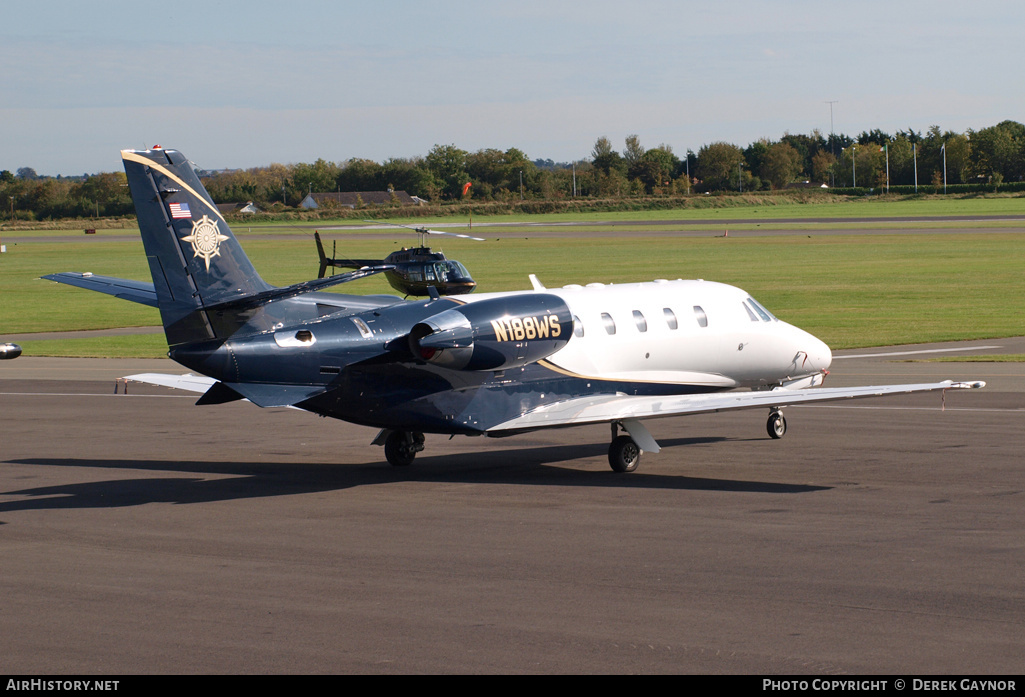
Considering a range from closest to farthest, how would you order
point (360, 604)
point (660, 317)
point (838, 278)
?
point (360, 604) → point (660, 317) → point (838, 278)

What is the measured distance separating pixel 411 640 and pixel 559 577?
9.44 ft

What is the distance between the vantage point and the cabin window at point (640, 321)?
23281 millimetres

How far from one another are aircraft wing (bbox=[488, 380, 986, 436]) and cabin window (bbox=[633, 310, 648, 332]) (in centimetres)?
164

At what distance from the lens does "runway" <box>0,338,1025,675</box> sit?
11641 millimetres

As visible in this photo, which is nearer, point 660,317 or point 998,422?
point 660,317

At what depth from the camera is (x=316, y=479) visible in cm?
2200

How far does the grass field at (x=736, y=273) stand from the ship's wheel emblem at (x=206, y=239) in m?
23.7

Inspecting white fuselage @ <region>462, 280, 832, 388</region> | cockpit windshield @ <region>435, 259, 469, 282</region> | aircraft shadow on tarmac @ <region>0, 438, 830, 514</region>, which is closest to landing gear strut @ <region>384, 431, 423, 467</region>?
aircraft shadow on tarmac @ <region>0, 438, 830, 514</region>

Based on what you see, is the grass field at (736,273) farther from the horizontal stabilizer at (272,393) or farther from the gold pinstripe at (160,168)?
the horizontal stabilizer at (272,393)

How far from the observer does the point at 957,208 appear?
168500mm

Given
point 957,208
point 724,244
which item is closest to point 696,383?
point 724,244

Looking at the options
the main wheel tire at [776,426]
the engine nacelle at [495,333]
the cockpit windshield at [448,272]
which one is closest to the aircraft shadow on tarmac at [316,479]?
the main wheel tire at [776,426]
